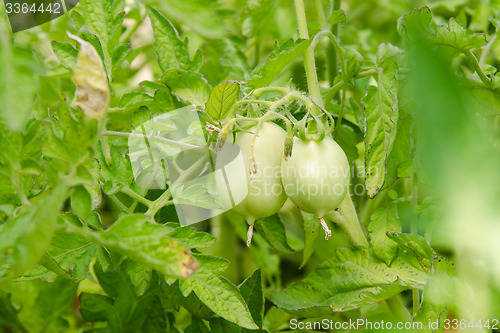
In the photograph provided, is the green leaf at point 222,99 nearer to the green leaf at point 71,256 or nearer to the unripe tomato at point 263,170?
the unripe tomato at point 263,170

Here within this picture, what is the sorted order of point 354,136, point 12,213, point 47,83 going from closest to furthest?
point 12,213, point 354,136, point 47,83

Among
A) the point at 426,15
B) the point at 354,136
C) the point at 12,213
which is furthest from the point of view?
the point at 354,136

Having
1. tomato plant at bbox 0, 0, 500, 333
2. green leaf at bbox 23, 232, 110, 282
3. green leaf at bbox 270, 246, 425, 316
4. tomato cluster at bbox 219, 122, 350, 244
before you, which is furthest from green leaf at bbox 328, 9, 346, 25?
green leaf at bbox 23, 232, 110, 282

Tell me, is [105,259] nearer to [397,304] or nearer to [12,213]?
[12,213]

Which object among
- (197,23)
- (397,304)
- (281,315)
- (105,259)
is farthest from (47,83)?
(397,304)

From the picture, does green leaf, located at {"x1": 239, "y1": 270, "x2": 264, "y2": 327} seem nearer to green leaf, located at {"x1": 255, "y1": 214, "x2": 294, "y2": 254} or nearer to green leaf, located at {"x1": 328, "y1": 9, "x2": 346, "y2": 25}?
green leaf, located at {"x1": 255, "y1": 214, "x2": 294, "y2": 254}

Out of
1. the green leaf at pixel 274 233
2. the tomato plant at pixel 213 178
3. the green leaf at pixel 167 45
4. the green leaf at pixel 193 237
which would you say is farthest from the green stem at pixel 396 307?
the green leaf at pixel 167 45

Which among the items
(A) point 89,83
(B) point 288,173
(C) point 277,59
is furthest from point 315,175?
(A) point 89,83

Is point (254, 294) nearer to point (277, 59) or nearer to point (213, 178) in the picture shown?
point (213, 178)
